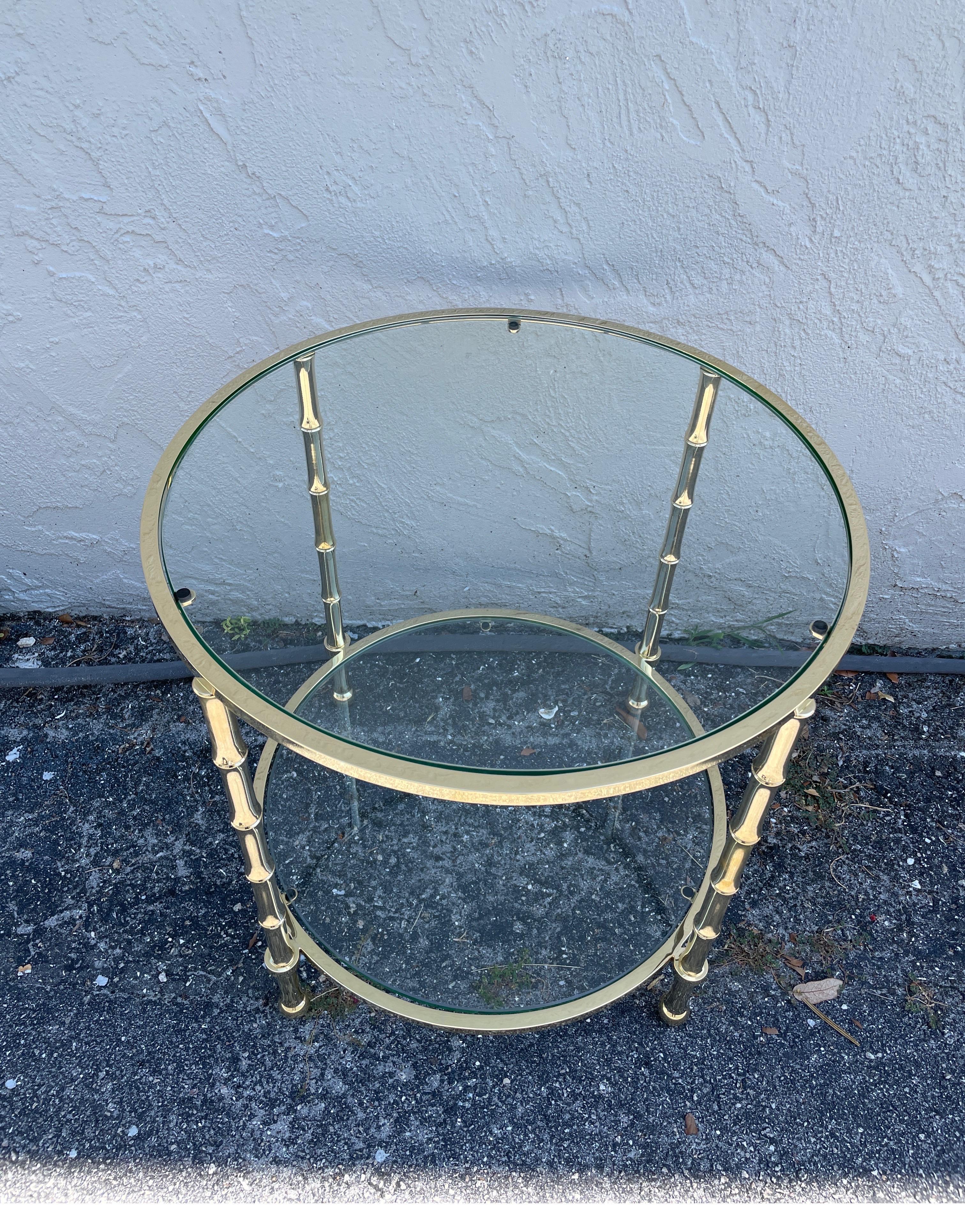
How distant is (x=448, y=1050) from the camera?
1.49 metres

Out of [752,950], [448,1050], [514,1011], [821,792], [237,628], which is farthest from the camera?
[821,792]

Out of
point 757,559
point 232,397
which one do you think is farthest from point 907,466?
point 232,397

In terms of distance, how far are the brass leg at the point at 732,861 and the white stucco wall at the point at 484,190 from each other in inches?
29.5

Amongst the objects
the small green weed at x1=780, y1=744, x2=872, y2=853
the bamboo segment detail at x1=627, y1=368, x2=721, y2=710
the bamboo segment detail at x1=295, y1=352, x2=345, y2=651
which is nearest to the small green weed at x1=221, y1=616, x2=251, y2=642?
the bamboo segment detail at x1=295, y1=352, x2=345, y2=651

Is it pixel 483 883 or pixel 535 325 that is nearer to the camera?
pixel 535 325

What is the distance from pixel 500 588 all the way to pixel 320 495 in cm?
31

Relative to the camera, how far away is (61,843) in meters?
1.73

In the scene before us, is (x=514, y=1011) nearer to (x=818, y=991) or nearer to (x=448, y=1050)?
(x=448, y=1050)

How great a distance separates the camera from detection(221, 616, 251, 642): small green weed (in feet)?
3.81

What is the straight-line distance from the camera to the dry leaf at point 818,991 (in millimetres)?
1562

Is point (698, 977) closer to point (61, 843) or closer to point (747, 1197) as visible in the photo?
point (747, 1197)

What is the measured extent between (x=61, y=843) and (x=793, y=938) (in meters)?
1.33

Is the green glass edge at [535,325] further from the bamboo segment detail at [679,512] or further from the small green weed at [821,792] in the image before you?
the small green weed at [821,792]

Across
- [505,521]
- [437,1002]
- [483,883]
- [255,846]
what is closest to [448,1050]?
[437,1002]
